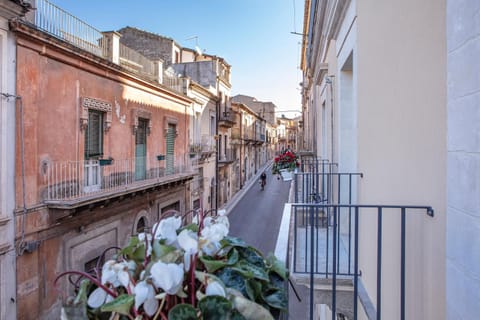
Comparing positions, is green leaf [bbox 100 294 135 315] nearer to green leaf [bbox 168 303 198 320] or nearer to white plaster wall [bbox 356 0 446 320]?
green leaf [bbox 168 303 198 320]

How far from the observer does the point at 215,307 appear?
84 centimetres

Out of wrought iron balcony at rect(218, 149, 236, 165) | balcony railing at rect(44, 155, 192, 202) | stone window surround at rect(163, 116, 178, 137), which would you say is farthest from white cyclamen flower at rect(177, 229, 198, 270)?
wrought iron balcony at rect(218, 149, 236, 165)

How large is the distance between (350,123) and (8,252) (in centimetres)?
657

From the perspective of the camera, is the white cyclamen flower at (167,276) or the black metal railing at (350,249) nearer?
the white cyclamen flower at (167,276)

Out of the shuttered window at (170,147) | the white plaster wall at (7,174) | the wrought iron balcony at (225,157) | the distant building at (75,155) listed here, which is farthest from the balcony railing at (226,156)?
the white plaster wall at (7,174)

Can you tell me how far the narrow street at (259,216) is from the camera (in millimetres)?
14895

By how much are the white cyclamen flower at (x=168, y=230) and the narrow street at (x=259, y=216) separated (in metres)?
11.0

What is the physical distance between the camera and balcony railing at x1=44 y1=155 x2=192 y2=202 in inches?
287

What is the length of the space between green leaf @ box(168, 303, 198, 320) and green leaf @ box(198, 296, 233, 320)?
0.08 feet

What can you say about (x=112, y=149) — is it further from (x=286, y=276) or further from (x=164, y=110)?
(x=286, y=276)

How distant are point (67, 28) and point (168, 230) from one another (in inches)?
345

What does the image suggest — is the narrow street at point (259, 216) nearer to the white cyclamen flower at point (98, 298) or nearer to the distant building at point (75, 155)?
the distant building at point (75, 155)

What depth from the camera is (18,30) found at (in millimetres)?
6191

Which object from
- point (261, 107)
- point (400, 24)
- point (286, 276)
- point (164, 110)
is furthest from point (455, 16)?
point (261, 107)
